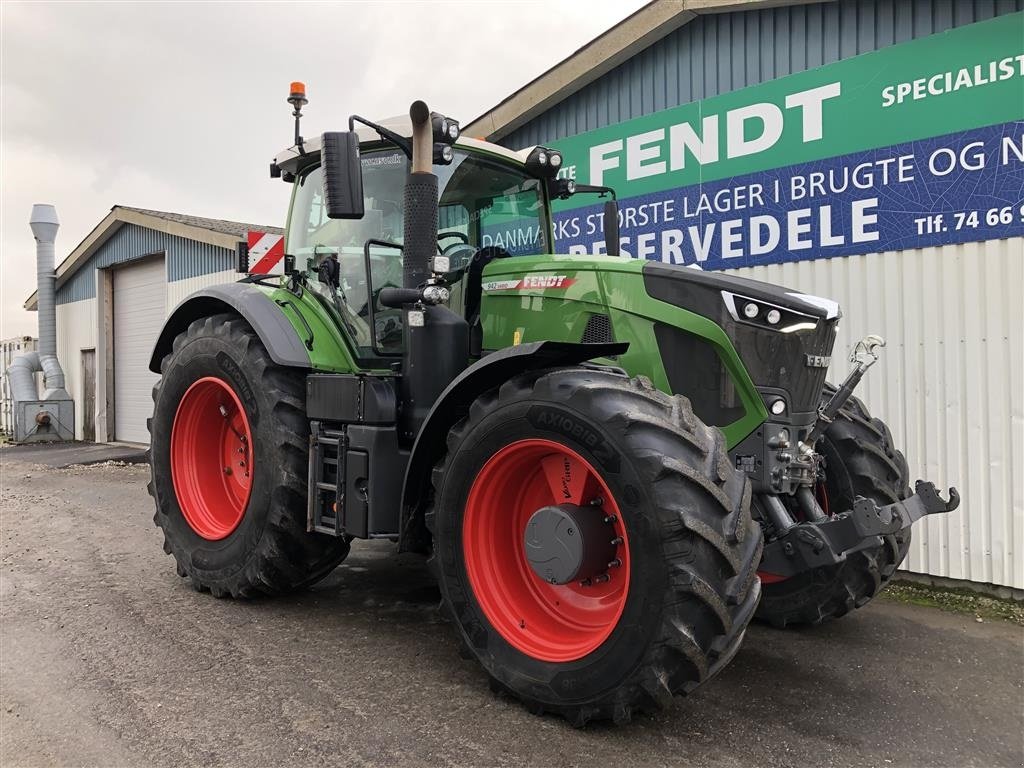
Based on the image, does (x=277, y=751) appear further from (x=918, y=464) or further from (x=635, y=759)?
(x=918, y=464)

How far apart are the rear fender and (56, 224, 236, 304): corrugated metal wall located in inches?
374

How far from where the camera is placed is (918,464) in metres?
5.29

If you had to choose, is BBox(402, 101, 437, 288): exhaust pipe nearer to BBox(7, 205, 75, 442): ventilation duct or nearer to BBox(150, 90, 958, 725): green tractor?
BBox(150, 90, 958, 725): green tractor

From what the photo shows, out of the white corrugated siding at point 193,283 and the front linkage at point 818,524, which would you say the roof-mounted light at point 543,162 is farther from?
the white corrugated siding at point 193,283

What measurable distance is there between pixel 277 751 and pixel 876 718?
2.35 m

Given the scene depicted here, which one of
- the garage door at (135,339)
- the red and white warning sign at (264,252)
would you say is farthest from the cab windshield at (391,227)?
the garage door at (135,339)

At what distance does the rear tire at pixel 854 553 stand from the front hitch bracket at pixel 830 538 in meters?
0.75

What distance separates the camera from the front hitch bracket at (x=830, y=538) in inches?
120

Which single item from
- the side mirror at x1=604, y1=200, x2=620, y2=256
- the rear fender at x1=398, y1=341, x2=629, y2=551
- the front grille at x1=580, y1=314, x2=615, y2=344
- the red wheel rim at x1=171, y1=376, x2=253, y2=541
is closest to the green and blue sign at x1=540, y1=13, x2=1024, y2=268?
the side mirror at x1=604, y1=200, x2=620, y2=256

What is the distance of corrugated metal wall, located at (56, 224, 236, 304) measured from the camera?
12.9m

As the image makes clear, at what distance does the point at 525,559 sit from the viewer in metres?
3.41

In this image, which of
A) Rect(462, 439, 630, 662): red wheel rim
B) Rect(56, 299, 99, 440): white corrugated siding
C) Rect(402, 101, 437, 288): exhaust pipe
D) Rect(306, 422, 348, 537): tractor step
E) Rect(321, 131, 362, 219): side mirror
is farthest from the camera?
Rect(56, 299, 99, 440): white corrugated siding

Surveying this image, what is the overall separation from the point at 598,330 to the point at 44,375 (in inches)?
688

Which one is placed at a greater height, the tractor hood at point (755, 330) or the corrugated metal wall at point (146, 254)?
the corrugated metal wall at point (146, 254)
